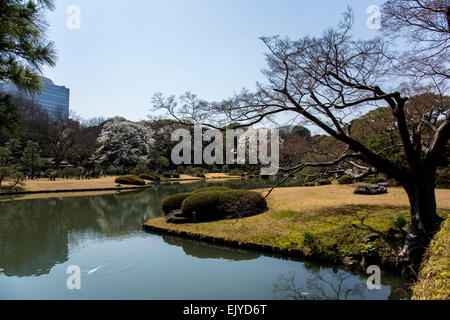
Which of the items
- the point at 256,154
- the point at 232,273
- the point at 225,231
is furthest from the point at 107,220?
the point at 256,154

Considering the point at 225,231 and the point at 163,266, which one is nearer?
the point at 163,266

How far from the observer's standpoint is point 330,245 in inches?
262

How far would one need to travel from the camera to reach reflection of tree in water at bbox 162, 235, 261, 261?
7.20m

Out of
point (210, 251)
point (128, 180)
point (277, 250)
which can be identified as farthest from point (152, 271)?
point (128, 180)

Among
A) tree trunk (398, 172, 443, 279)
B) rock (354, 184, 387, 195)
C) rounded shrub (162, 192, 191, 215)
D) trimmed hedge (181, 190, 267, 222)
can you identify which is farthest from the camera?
rock (354, 184, 387, 195)

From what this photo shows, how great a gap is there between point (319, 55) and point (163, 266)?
627 centimetres

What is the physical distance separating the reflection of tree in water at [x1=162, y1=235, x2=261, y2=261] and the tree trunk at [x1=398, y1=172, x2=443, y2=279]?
10.6 ft

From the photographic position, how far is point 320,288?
5320 mm

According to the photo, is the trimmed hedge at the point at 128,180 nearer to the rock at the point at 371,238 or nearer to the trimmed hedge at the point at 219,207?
the trimmed hedge at the point at 219,207

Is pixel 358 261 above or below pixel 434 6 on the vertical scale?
below

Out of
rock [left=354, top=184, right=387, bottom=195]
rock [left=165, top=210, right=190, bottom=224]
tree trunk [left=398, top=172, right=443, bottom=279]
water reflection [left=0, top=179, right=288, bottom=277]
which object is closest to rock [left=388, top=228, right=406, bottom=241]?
tree trunk [left=398, top=172, right=443, bottom=279]

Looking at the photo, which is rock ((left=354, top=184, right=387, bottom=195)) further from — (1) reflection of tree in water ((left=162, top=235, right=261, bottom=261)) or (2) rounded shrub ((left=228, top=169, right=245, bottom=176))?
(2) rounded shrub ((left=228, top=169, right=245, bottom=176))

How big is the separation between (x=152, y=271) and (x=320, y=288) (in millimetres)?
3560
